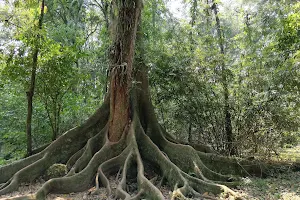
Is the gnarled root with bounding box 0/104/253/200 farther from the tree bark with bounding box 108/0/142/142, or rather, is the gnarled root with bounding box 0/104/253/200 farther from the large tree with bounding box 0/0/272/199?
the tree bark with bounding box 108/0/142/142

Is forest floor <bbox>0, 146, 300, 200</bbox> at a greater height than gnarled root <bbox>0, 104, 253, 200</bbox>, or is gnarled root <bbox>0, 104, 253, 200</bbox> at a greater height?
gnarled root <bbox>0, 104, 253, 200</bbox>

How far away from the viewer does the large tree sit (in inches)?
215

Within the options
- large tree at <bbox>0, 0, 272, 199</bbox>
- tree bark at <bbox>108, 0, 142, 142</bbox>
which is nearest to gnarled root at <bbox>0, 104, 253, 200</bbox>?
large tree at <bbox>0, 0, 272, 199</bbox>

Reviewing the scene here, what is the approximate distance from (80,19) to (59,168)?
16.5 m

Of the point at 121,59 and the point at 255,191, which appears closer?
the point at 255,191

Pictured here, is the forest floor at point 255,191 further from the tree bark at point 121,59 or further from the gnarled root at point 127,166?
the tree bark at point 121,59

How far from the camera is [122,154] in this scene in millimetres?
6168

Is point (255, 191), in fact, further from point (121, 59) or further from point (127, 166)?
point (121, 59)

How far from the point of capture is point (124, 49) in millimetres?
6266

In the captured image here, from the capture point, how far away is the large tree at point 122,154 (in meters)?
5.45

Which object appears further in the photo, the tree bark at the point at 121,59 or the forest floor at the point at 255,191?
the tree bark at the point at 121,59

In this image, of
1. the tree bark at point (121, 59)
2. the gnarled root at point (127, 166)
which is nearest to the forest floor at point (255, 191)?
the gnarled root at point (127, 166)

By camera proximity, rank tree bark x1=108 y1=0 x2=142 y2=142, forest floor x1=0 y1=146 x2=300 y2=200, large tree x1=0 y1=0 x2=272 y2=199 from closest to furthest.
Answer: forest floor x1=0 y1=146 x2=300 y2=200
large tree x1=0 y1=0 x2=272 y2=199
tree bark x1=108 y1=0 x2=142 y2=142

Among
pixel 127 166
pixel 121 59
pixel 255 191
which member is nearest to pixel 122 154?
pixel 127 166
